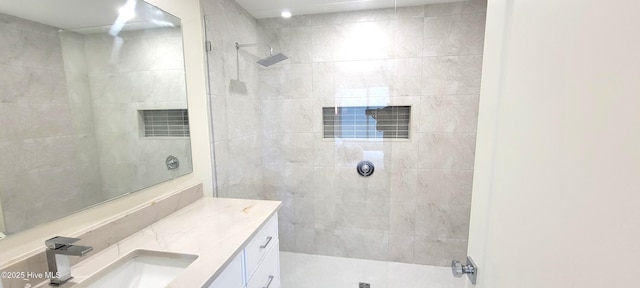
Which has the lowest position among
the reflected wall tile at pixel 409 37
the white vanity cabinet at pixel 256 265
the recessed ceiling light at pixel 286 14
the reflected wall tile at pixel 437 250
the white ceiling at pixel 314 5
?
the reflected wall tile at pixel 437 250

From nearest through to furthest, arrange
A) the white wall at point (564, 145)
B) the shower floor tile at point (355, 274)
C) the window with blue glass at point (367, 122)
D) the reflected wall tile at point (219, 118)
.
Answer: the white wall at point (564, 145) < the reflected wall tile at point (219, 118) < the shower floor tile at point (355, 274) < the window with blue glass at point (367, 122)

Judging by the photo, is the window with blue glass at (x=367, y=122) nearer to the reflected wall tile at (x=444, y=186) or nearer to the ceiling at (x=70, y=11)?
the reflected wall tile at (x=444, y=186)

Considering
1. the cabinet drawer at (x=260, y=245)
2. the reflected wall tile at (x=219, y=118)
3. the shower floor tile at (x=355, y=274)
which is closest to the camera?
the cabinet drawer at (x=260, y=245)

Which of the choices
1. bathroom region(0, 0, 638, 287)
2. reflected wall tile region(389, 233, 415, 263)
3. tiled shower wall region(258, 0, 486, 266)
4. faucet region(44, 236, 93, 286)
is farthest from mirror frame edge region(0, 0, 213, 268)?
reflected wall tile region(389, 233, 415, 263)

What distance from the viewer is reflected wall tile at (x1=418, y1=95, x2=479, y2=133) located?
2.19 m

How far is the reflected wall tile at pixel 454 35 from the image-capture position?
2100 millimetres

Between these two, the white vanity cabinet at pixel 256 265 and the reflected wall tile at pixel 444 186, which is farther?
the reflected wall tile at pixel 444 186

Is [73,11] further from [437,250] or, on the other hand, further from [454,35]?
[437,250]

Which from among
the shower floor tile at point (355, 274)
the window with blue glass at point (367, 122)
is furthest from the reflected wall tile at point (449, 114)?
the shower floor tile at point (355, 274)

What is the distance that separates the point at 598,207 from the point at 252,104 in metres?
2.30

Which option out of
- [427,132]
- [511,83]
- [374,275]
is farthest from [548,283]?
[374,275]

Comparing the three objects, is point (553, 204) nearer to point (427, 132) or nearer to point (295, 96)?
point (427, 132)

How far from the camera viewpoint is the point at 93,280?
0.95 metres

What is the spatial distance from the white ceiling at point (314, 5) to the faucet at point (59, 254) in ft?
6.39
